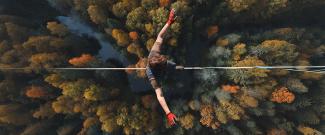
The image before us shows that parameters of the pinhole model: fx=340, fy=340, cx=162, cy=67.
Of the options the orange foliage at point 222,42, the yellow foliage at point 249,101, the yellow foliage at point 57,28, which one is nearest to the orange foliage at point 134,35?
the yellow foliage at point 57,28

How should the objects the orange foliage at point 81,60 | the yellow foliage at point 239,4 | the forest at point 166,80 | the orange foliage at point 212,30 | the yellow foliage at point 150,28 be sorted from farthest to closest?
1. the orange foliage at point 212,30
2. the yellow foliage at point 239,4
3. the orange foliage at point 81,60
4. the forest at point 166,80
5. the yellow foliage at point 150,28

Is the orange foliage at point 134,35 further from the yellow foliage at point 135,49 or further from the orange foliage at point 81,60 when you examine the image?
the orange foliage at point 81,60

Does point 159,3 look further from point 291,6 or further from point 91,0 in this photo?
point 291,6

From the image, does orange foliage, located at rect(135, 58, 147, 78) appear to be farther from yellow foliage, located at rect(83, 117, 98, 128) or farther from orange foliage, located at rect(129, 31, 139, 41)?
yellow foliage, located at rect(83, 117, 98, 128)

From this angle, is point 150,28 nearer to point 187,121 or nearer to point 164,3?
point 164,3

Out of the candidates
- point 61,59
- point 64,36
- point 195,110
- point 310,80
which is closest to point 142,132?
point 195,110

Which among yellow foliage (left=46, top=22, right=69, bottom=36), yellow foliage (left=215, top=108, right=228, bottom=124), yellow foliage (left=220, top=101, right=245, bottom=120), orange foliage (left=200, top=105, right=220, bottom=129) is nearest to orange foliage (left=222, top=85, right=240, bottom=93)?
yellow foliage (left=220, top=101, right=245, bottom=120)
